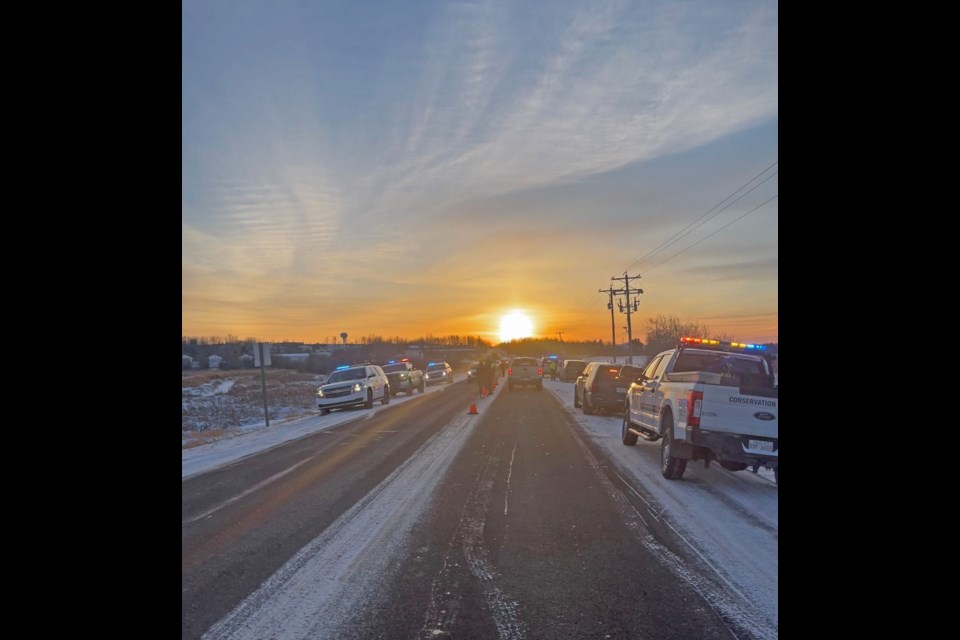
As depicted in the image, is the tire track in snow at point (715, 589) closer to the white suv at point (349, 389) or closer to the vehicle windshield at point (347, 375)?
the white suv at point (349, 389)

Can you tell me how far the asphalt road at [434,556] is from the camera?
4012 millimetres

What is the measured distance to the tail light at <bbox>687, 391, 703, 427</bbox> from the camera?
816cm

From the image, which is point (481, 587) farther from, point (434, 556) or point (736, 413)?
point (736, 413)

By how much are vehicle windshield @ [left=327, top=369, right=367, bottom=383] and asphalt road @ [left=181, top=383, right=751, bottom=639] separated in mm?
14018

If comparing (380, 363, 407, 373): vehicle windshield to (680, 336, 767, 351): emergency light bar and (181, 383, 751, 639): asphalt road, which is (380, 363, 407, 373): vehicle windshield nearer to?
(181, 383, 751, 639): asphalt road

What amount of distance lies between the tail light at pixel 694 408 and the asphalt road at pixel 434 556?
1.44 metres

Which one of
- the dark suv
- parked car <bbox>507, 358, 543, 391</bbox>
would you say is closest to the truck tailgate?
the dark suv

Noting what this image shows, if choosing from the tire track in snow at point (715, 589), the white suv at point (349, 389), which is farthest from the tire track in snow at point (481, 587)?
the white suv at point (349, 389)
